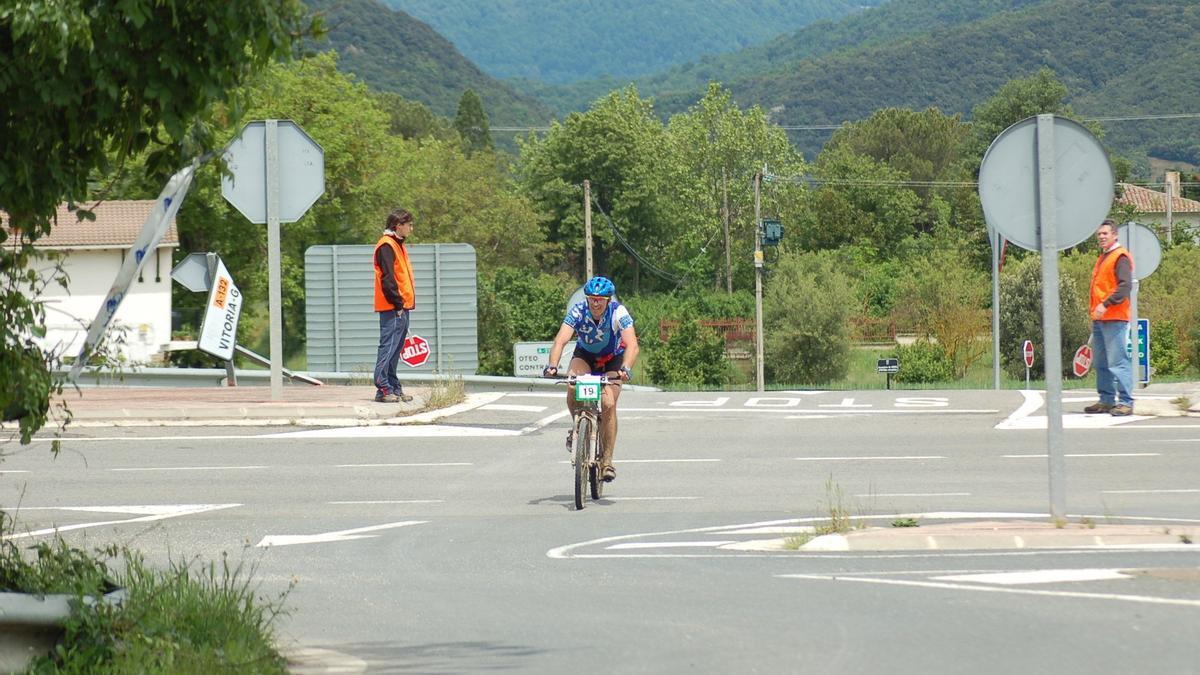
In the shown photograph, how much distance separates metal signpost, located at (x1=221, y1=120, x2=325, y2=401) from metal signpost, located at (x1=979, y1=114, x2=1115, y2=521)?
32.6 ft

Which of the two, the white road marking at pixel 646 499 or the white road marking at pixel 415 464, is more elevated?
the white road marking at pixel 415 464

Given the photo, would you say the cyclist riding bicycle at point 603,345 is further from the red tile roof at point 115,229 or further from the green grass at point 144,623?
the red tile roof at point 115,229

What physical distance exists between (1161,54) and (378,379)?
195244 millimetres

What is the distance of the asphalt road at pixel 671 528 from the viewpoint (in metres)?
6.86

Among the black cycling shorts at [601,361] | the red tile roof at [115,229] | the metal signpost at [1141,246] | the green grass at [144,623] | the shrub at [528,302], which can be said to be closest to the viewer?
the green grass at [144,623]

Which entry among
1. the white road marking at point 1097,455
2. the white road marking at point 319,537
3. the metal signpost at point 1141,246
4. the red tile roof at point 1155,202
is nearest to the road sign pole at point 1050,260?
the white road marking at point 319,537

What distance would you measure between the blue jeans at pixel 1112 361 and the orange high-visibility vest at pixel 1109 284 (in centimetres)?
9

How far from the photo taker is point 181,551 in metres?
9.98

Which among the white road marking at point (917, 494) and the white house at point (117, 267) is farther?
the white house at point (117, 267)

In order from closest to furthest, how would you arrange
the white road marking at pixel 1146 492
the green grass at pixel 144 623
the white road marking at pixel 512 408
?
the green grass at pixel 144 623
the white road marking at pixel 1146 492
the white road marking at pixel 512 408

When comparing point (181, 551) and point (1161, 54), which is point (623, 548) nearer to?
point (181, 551)

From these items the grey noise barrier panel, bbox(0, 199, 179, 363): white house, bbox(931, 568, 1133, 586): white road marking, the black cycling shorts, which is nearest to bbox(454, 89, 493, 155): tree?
bbox(0, 199, 179, 363): white house

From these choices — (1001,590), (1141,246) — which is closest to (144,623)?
(1001,590)

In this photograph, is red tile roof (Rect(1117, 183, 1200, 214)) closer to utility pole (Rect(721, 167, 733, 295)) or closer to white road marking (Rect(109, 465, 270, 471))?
utility pole (Rect(721, 167, 733, 295))
